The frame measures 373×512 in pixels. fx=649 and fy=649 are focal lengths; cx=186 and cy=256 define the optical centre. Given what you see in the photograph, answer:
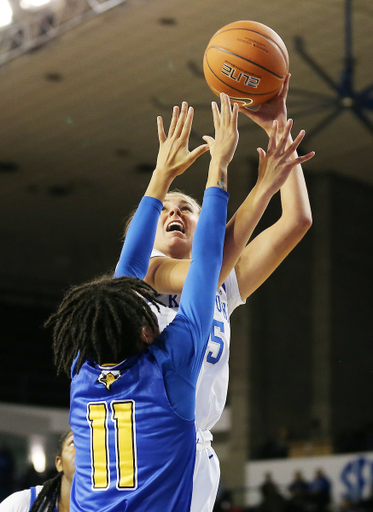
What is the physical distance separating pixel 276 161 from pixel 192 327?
752mm

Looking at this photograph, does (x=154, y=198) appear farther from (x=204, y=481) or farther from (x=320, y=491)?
(x=320, y=491)

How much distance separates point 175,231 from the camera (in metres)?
2.57

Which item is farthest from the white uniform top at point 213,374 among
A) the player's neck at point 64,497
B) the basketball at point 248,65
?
the player's neck at point 64,497

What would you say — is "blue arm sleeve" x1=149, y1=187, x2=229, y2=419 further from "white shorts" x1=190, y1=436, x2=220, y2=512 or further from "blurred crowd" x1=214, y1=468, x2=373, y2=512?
"blurred crowd" x1=214, y1=468, x2=373, y2=512

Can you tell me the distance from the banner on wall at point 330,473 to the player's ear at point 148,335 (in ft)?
27.0

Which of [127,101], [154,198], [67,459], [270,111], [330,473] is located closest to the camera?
[154,198]

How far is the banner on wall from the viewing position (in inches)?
358

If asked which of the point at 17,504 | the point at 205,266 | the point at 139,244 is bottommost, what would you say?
the point at 17,504

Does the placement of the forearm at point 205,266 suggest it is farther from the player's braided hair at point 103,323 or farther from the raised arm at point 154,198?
the raised arm at point 154,198


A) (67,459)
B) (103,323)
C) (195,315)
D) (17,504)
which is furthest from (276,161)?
(17,504)

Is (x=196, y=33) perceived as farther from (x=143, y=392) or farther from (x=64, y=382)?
(x=64, y=382)

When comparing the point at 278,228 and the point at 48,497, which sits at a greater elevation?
the point at 278,228

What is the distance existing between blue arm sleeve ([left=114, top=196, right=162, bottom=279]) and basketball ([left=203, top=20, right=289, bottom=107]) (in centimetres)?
68

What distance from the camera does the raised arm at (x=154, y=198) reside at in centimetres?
207
